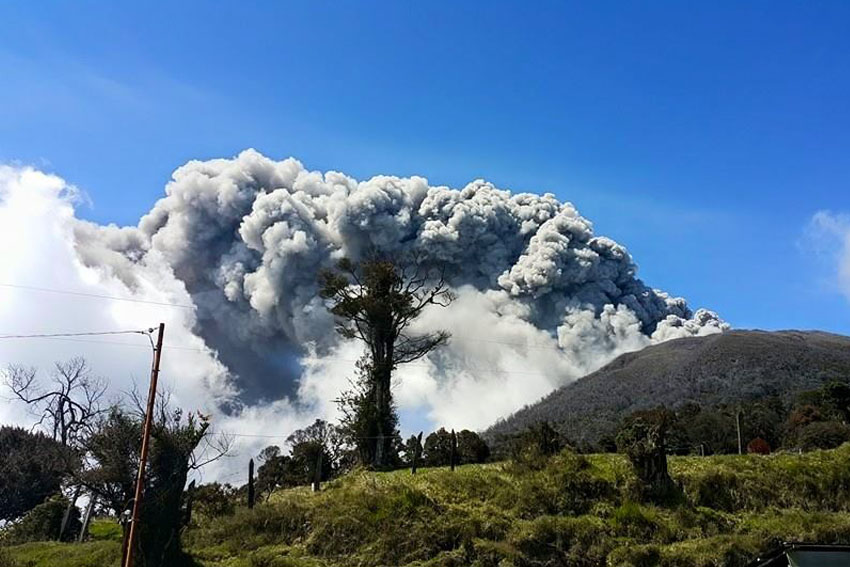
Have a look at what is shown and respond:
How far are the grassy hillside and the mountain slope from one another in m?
34.1

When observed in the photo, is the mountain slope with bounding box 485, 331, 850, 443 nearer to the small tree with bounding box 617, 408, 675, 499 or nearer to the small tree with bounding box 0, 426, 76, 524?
the small tree with bounding box 617, 408, 675, 499

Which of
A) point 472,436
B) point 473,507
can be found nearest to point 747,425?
point 472,436

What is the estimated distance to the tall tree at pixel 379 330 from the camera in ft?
136

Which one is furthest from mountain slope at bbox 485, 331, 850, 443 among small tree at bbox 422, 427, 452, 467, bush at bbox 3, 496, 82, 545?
bush at bbox 3, 496, 82, 545

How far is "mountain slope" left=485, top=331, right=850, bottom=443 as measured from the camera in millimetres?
72438

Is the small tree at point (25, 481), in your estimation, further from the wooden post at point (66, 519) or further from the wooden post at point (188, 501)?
the wooden post at point (188, 501)

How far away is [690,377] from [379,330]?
4926 cm

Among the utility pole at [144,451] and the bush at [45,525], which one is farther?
the bush at [45,525]

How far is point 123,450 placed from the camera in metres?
27.0

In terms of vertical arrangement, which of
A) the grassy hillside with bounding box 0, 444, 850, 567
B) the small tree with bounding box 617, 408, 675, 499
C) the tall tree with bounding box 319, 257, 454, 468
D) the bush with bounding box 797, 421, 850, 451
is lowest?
the grassy hillside with bounding box 0, 444, 850, 567

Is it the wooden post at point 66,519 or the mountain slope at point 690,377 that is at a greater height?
the mountain slope at point 690,377

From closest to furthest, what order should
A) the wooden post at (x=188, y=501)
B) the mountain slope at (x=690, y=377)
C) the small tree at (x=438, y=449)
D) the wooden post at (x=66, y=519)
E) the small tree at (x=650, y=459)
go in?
the wooden post at (x=188, y=501) → the small tree at (x=650, y=459) → the wooden post at (x=66, y=519) → the small tree at (x=438, y=449) → the mountain slope at (x=690, y=377)

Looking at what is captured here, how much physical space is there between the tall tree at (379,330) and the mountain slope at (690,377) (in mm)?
25557

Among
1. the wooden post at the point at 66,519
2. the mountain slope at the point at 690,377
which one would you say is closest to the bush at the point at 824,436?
the mountain slope at the point at 690,377
